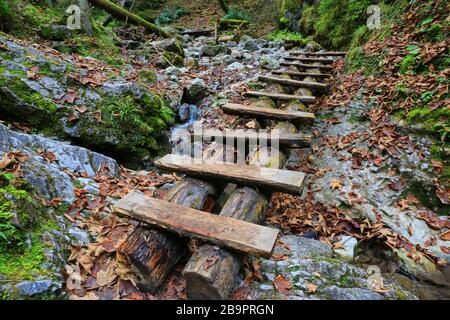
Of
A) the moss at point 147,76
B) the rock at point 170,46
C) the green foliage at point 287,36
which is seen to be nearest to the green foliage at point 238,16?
the green foliage at point 287,36

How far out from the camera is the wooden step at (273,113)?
13.1ft

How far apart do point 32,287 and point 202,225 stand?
3.71 feet

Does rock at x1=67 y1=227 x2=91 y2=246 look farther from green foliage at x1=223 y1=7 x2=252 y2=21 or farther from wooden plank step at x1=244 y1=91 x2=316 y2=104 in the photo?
green foliage at x1=223 y1=7 x2=252 y2=21

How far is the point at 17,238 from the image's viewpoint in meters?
2.05

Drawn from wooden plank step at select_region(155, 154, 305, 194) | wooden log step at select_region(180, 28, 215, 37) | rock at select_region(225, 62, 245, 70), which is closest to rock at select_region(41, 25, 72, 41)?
rock at select_region(225, 62, 245, 70)

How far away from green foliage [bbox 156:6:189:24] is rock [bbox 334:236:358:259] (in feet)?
56.4

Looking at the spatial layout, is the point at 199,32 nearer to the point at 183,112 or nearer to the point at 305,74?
the point at 183,112

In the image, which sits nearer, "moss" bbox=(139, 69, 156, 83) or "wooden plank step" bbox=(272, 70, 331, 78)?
"wooden plank step" bbox=(272, 70, 331, 78)

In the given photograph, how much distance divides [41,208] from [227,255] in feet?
5.38

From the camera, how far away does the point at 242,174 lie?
270 centimetres

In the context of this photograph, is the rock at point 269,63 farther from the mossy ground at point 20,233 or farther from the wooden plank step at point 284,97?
the mossy ground at point 20,233

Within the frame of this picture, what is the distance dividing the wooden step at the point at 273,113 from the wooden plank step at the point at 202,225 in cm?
226

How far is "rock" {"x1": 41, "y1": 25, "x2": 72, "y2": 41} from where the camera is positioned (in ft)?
21.4

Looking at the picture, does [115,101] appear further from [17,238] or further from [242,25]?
[242,25]
